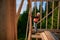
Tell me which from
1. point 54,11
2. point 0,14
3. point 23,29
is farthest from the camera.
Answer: point 54,11

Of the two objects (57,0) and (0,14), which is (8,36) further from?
(57,0)

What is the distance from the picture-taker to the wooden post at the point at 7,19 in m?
0.66

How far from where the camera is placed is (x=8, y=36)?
2.25 ft

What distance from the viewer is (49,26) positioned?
4973 millimetres

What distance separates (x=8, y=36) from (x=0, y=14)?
0.11m

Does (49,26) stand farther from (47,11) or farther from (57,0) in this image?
(57,0)

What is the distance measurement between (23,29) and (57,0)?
155 centimetres

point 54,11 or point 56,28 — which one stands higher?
point 54,11

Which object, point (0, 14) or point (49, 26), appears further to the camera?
point (49, 26)

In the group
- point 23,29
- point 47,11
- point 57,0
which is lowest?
point 23,29

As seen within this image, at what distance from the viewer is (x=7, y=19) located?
680mm

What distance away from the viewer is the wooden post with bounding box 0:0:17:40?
2.18 feet

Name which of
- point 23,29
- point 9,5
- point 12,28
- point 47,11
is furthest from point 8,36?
point 47,11

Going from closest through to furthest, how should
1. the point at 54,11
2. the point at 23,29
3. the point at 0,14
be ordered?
the point at 0,14, the point at 23,29, the point at 54,11
